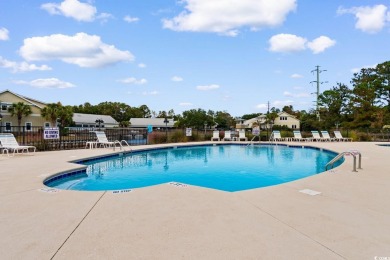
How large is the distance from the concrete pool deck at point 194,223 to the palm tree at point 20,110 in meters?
28.7

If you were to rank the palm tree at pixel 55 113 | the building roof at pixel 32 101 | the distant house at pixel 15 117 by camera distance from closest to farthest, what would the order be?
the distant house at pixel 15 117 < the building roof at pixel 32 101 < the palm tree at pixel 55 113

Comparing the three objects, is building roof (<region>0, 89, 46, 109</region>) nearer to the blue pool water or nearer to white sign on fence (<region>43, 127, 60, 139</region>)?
white sign on fence (<region>43, 127, 60, 139</region>)

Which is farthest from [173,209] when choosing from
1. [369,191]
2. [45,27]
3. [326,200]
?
[45,27]

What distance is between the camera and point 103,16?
46.4 ft

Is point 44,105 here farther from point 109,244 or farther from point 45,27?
point 109,244

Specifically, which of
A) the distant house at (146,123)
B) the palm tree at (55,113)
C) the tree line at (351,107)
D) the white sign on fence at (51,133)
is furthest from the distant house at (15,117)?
the distant house at (146,123)

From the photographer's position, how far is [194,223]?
10.00 ft

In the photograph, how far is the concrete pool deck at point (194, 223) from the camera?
92.4 inches

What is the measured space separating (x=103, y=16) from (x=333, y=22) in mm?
13524

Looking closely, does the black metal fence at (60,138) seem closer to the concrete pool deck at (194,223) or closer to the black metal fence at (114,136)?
the black metal fence at (114,136)

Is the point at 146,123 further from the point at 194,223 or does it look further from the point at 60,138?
the point at 194,223

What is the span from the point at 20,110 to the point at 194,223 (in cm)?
3259

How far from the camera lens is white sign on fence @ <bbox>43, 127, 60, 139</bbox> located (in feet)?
37.1

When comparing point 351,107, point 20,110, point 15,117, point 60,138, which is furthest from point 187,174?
point 351,107
